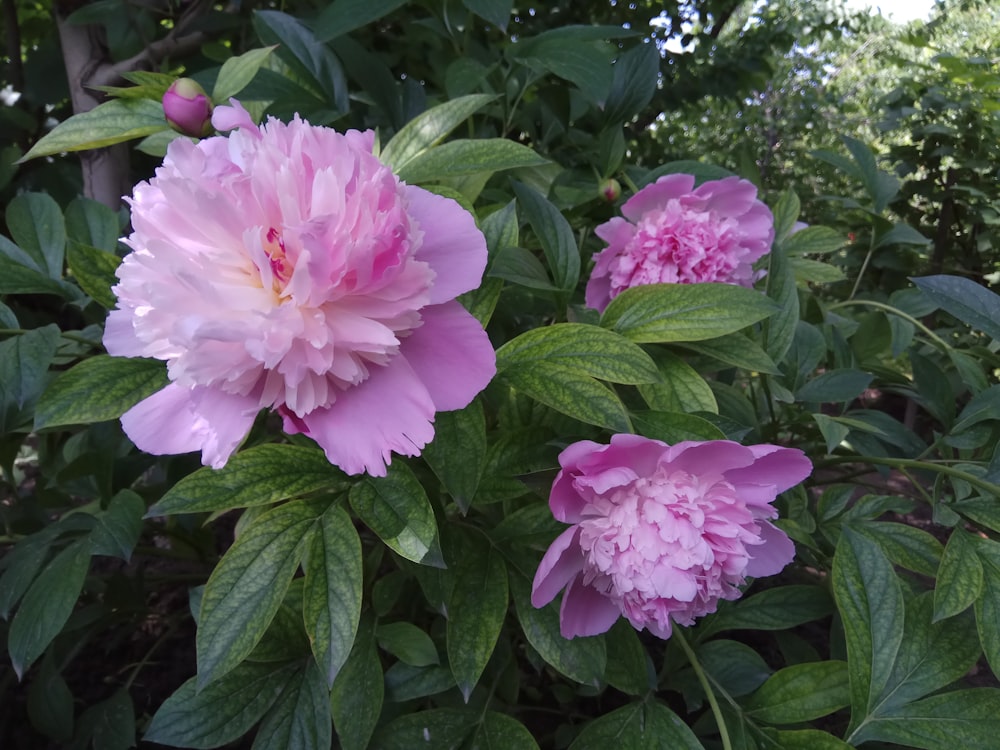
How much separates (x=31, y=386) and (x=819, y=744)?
0.66 meters

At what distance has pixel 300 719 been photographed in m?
0.60

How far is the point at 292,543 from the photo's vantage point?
0.51 m

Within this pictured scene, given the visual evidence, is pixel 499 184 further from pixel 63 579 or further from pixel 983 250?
pixel 983 250

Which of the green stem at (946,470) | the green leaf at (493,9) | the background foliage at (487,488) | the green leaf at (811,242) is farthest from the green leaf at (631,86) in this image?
the green stem at (946,470)

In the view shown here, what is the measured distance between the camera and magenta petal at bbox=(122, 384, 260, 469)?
1.42 feet

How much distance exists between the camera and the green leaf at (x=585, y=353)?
0.52 meters

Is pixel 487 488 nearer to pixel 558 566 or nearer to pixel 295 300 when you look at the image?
pixel 558 566

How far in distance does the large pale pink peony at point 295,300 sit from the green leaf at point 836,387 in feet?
1.24

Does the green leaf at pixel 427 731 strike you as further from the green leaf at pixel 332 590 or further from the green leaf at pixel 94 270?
the green leaf at pixel 94 270

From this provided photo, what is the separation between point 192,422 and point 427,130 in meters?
0.33

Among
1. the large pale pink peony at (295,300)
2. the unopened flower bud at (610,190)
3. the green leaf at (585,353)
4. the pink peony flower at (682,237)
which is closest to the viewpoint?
the large pale pink peony at (295,300)

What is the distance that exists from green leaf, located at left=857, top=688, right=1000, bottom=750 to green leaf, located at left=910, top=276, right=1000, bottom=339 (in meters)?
0.29

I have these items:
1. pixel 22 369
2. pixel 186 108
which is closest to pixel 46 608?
pixel 22 369

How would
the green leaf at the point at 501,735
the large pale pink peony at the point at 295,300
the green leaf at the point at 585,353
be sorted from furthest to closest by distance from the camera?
1. the green leaf at the point at 501,735
2. the green leaf at the point at 585,353
3. the large pale pink peony at the point at 295,300
